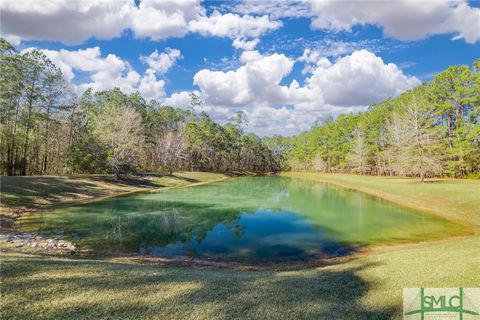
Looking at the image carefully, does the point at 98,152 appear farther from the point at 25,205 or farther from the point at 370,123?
the point at 370,123

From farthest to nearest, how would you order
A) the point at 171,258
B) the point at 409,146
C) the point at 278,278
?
the point at 409,146 → the point at 171,258 → the point at 278,278

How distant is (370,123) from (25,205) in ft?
290

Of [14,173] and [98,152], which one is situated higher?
[98,152]

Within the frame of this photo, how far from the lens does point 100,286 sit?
891 centimetres

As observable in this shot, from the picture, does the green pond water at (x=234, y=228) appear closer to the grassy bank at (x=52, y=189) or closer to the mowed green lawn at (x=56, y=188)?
the grassy bank at (x=52, y=189)

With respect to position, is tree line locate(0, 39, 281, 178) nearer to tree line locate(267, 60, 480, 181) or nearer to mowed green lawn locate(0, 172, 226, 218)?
mowed green lawn locate(0, 172, 226, 218)

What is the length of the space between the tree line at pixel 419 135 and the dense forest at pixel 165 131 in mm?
196

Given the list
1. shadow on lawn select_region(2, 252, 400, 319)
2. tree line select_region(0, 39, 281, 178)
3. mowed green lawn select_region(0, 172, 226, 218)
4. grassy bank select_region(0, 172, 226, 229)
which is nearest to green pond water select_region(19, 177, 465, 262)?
grassy bank select_region(0, 172, 226, 229)

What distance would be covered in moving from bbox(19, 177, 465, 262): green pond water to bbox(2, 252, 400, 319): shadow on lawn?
7706mm

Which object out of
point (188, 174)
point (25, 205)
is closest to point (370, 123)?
point (188, 174)

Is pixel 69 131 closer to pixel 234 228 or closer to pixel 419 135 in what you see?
pixel 234 228

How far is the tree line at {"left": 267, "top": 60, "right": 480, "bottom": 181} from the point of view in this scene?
52281 millimetres

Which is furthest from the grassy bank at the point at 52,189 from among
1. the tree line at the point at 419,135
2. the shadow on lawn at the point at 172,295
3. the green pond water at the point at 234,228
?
the tree line at the point at 419,135

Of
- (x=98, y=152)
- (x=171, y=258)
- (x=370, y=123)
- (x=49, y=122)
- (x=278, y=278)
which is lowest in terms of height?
(x=171, y=258)
